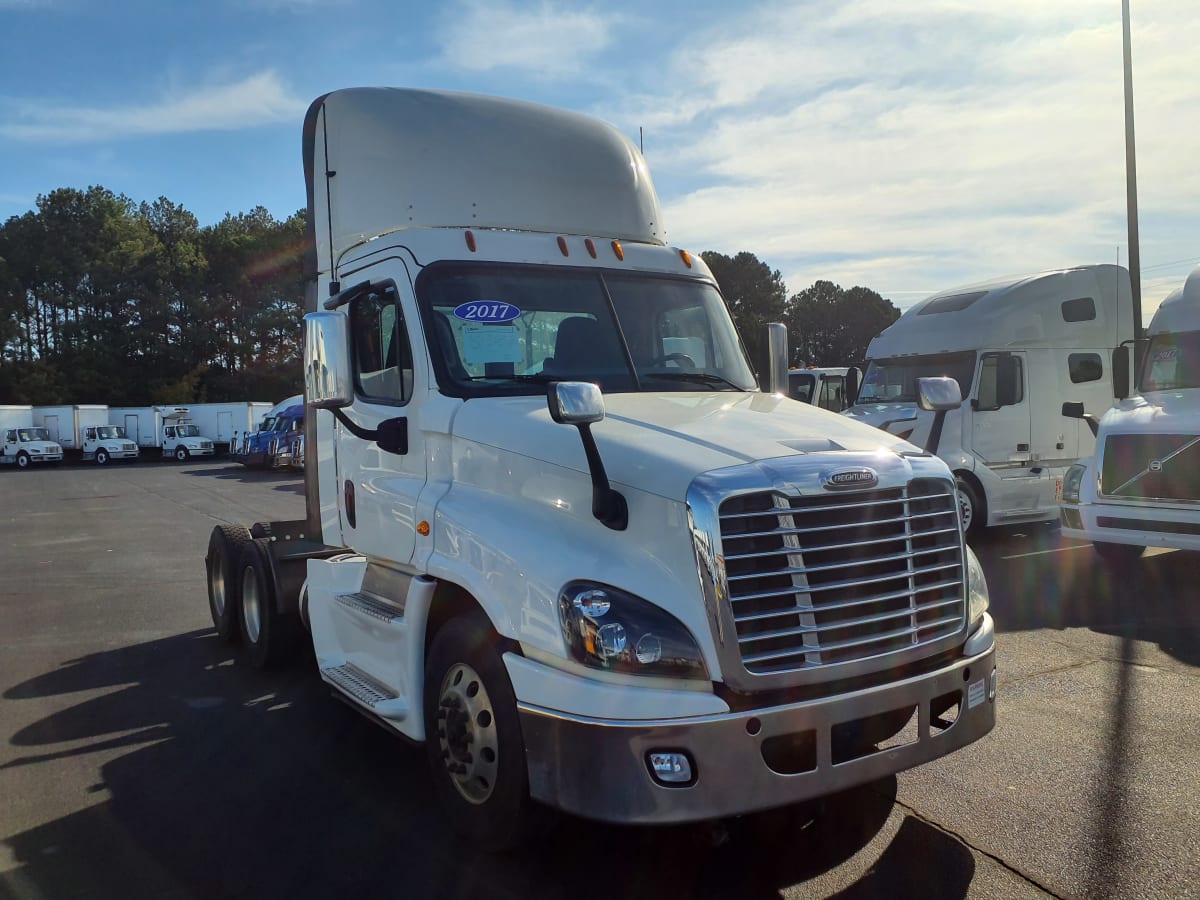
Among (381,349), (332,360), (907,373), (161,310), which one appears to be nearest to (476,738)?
(332,360)

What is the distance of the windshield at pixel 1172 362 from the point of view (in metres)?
10.5

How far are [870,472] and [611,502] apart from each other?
0.99m

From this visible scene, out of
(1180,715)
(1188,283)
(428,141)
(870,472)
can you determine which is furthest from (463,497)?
(1188,283)

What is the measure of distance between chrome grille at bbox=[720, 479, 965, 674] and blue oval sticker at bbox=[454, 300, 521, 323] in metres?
1.87

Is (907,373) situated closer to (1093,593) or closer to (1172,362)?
(1172,362)

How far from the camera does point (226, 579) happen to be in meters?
7.73

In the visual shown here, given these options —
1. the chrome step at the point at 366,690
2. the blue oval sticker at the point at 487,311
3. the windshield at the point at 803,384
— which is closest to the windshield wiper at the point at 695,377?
the blue oval sticker at the point at 487,311

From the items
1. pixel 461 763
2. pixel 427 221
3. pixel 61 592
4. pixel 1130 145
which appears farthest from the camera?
pixel 1130 145

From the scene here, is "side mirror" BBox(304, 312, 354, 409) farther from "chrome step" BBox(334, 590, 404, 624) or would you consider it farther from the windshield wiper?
the windshield wiper

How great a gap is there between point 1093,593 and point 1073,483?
146 cm

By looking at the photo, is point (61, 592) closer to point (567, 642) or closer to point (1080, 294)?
point (567, 642)

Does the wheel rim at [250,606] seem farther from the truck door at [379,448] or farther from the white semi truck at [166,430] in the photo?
the white semi truck at [166,430]

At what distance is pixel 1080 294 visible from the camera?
12.9 m

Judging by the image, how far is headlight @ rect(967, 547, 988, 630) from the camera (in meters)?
4.07
